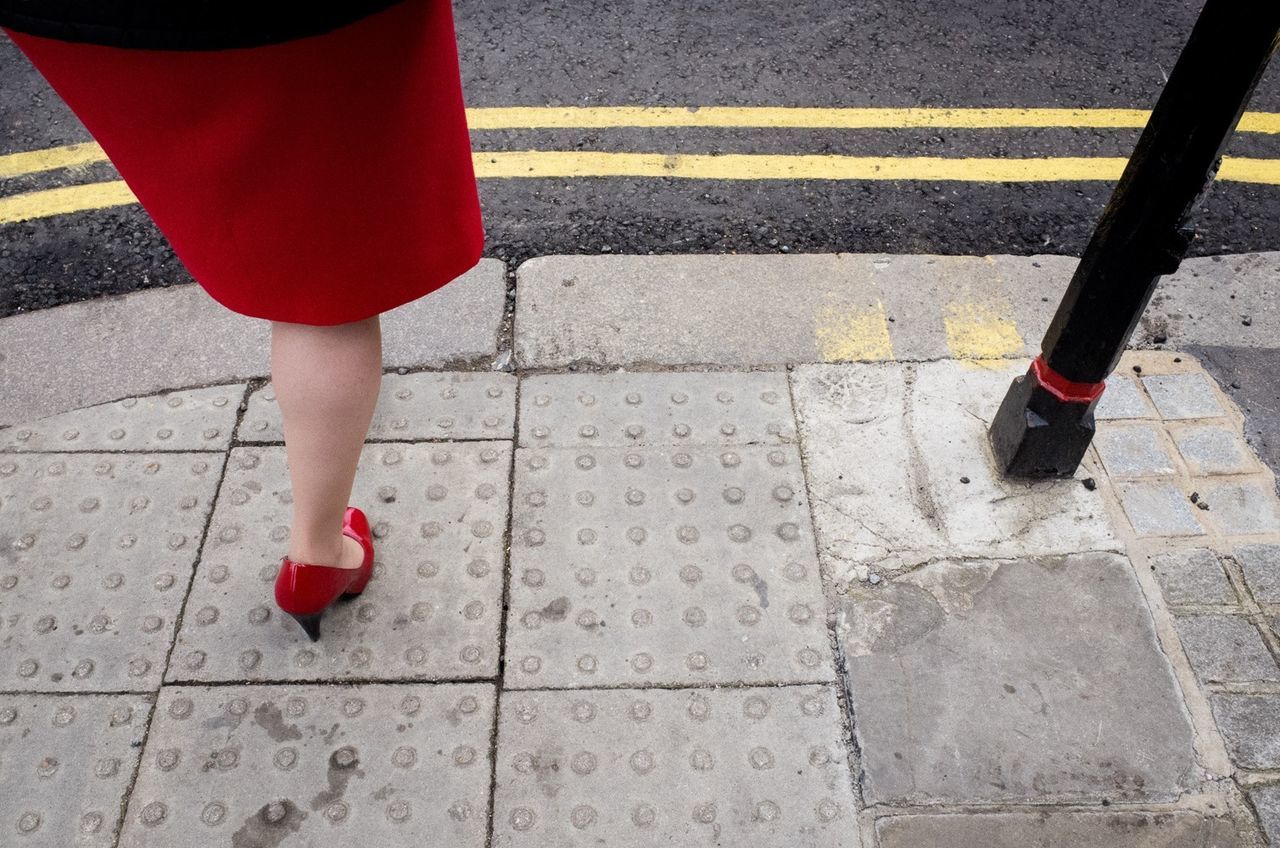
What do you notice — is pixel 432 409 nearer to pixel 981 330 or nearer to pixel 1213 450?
pixel 981 330

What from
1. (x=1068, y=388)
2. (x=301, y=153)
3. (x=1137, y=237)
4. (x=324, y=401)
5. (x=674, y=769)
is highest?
(x=301, y=153)

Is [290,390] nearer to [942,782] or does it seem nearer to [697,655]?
[697,655]

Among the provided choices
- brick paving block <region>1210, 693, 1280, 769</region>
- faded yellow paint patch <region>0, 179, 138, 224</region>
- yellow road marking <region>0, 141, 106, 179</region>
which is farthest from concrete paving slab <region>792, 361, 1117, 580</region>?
yellow road marking <region>0, 141, 106, 179</region>

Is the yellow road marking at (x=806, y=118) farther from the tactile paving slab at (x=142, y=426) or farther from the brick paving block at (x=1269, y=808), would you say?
the brick paving block at (x=1269, y=808)

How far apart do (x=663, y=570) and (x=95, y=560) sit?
1.19 meters

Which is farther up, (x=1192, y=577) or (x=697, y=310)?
(x=1192, y=577)

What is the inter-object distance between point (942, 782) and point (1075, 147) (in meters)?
2.47

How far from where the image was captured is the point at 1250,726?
1821 millimetres

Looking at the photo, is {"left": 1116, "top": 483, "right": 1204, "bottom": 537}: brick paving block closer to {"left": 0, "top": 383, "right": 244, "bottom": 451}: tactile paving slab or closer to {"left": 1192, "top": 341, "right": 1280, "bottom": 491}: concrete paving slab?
{"left": 1192, "top": 341, "right": 1280, "bottom": 491}: concrete paving slab

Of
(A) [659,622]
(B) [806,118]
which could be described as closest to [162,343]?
(A) [659,622]

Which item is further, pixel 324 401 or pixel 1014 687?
pixel 1014 687

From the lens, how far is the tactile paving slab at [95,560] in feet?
6.20

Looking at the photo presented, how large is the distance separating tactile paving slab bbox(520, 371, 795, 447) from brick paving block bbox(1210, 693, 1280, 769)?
101cm

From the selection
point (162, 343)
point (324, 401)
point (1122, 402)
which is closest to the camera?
point (324, 401)
